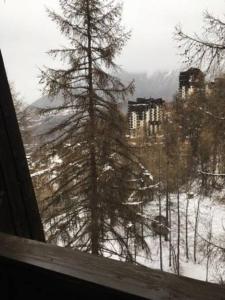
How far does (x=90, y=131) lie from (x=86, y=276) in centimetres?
1068

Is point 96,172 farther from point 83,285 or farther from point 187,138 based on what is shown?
point 187,138

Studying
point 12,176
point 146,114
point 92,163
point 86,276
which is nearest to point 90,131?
point 92,163

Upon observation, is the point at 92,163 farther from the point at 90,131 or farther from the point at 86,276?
the point at 86,276

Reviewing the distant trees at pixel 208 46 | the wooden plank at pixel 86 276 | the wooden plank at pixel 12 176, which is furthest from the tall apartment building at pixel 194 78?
the wooden plank at pixel 86 276

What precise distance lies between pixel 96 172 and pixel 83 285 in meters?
11.0

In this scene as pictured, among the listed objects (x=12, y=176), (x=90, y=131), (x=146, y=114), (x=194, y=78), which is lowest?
(x=146, y=114)

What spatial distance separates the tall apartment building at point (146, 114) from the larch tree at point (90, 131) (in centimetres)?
2228

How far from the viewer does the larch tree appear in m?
11.9

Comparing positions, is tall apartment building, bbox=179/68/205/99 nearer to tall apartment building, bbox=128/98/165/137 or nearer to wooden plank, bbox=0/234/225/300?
wooden plank, bbox=0/234/225/300

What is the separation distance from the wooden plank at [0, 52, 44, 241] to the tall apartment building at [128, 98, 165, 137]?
32.5 metres

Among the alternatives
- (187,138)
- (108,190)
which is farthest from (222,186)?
(187,138)

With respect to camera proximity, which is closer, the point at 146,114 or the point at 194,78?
the point at 194,78

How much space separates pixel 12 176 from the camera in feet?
6.93

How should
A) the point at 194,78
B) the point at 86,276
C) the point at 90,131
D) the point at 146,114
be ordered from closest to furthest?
the point at 86,276 < the point at 194,78 < the point at 90,131 < the point at 146,114
